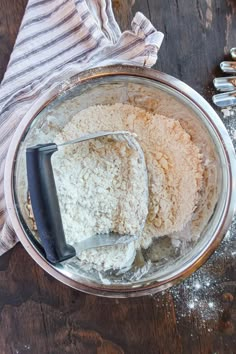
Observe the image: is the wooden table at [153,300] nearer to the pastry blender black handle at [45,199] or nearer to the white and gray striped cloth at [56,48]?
the white and gray striped cloth at [56,48]

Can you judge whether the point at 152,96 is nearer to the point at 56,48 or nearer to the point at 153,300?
the point at 56,48

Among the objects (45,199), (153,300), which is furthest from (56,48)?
(153,300)

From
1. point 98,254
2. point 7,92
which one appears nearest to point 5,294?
point 98,254

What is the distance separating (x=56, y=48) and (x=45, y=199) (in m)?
0.26

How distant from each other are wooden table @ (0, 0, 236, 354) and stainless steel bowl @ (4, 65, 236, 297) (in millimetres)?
94

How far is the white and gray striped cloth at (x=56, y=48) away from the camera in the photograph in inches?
30.3

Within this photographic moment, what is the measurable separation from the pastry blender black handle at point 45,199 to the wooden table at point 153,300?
175 mm

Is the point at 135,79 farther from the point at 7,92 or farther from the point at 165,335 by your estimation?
the point at 165,335

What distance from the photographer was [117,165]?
0.71 meters

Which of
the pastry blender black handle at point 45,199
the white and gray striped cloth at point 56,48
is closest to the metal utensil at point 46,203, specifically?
the pastry blender black handle at point 45,199

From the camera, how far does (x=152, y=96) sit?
0.73m

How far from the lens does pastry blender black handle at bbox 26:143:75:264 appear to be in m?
0.62

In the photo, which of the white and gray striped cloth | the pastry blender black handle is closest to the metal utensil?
the pastry blender black handle

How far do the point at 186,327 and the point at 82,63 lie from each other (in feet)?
1.30
